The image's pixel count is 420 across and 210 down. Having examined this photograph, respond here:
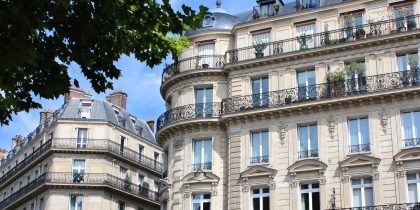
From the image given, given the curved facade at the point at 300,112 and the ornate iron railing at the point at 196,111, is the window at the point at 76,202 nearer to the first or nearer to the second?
the curved facade at the point at 300,112

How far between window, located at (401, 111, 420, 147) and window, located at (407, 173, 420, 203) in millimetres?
1315

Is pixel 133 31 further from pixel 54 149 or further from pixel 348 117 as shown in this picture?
pixel 54 149

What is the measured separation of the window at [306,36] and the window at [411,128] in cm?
532

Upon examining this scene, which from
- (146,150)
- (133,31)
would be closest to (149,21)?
(133,31)

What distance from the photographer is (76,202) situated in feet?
149

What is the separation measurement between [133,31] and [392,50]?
2043 cm

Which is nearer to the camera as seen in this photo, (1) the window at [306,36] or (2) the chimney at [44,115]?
(1) the window at [306,36]

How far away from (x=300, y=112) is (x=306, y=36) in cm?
359

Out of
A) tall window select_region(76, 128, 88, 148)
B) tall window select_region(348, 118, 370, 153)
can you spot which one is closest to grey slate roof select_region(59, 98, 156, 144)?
tall window select_region(76, 128, 88, 148)

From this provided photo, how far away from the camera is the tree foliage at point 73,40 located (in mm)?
9383

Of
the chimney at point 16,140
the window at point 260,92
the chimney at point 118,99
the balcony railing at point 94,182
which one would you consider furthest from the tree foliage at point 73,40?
the chimney at point 16,140

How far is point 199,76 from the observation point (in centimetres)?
3284

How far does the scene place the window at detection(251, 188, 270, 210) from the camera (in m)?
29.7

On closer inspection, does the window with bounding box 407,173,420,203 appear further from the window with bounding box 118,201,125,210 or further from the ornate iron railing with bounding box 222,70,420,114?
the window with bounding box 118,201,125,210
